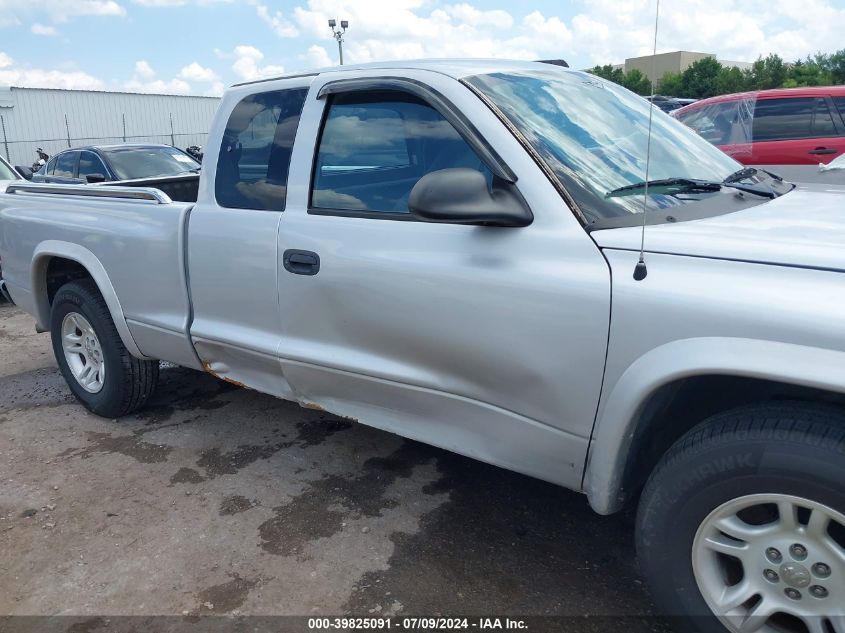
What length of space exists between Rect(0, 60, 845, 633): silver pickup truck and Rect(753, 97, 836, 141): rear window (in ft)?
18.2

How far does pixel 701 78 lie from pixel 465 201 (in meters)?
36.5

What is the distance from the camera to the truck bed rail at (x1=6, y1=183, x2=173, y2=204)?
150 inches

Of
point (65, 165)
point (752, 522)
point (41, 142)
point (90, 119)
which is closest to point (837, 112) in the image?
point (752, 522)

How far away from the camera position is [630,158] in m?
2.65

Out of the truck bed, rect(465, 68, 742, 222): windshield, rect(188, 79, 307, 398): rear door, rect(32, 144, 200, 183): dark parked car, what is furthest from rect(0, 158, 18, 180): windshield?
rect(465, 68, 742, 222): windshield

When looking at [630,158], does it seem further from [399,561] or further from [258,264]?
[399,561]

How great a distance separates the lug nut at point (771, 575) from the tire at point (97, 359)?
135 inches

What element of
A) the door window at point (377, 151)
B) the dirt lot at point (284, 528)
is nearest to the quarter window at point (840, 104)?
the dirt lot at point (284, 528)

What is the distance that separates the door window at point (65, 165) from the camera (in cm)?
1106

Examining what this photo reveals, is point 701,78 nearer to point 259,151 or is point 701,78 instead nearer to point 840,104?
point 840,104

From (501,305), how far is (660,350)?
54 cm

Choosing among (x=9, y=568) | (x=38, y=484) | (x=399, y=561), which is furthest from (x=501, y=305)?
(x=38, y=484)

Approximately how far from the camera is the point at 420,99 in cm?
278

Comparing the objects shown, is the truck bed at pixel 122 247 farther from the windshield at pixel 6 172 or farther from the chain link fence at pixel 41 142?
the chain link fence at pixel 41 142
